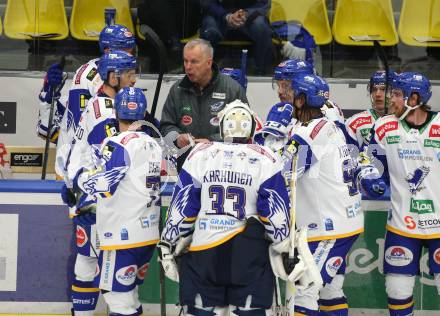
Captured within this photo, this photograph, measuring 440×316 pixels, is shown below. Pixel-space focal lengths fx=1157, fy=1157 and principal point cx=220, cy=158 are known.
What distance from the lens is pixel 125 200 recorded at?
6.32 m

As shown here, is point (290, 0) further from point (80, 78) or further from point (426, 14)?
point (80, 78)

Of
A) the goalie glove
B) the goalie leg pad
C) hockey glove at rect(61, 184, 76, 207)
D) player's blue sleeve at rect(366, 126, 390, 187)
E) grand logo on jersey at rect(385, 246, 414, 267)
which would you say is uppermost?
player's blue sleeve at rect(366, 126, 390, 187)

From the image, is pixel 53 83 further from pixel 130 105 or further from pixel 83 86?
pixel 130 105

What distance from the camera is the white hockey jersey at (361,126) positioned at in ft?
25.3

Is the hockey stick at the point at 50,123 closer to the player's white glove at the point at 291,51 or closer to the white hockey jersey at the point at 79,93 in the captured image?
the white hockey jersey at the point at 79,93

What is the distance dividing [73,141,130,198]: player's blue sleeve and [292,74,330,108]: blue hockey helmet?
41.0 inches

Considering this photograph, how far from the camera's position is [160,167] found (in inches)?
253

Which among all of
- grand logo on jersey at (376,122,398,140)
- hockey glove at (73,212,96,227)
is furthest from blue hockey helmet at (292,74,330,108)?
hockey glove at (73,212,96,227)

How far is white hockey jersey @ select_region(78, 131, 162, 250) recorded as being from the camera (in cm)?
618

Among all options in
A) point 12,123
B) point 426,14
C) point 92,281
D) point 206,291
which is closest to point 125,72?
point 92,281

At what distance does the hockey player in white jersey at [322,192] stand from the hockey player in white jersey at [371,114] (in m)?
1.09

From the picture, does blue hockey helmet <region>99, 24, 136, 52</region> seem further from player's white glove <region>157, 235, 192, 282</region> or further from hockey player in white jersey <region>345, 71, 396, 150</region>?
player's white glove <region>157, 235, 192, 282</region>

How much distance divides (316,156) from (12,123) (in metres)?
3.55

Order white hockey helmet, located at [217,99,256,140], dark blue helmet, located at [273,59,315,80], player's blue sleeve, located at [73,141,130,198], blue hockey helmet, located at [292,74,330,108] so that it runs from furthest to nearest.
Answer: dark blue helmet, located at [273,59,315,80]
blue hockey helmet, located at [292,74,330,108]
player's blue sleeve, located at [73,141,130,198]
white hockey helmet, located at [217,99,256,140]
